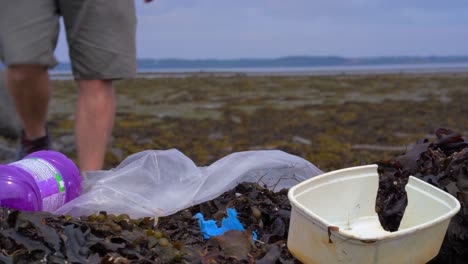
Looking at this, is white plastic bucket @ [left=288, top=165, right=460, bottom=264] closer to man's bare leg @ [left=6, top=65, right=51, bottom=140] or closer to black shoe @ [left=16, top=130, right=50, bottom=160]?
man's bare leg @ [left=6, top=65, right=51, bottom=140]

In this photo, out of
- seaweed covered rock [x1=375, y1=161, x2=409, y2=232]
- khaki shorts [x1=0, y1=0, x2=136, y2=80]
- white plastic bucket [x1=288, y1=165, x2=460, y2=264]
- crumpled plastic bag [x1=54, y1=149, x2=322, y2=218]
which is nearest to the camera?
white plastic bucket [x1=288, y1=165, x2=460, y2=264]

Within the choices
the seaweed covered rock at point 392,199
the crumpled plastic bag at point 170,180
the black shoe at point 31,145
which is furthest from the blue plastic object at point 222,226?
the black shoe at point 31,145

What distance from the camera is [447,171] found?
2.32 meters

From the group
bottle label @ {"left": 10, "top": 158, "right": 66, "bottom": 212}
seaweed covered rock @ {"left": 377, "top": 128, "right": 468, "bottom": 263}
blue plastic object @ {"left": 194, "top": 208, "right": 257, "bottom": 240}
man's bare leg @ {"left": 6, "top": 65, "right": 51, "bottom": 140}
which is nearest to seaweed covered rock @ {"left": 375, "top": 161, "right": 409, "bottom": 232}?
seaweed covered rock @ {"left": 377, "top": 128, "right": 468, "bottom": 263}

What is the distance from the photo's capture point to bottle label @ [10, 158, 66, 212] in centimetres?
235

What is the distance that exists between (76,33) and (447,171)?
1984 millimetres

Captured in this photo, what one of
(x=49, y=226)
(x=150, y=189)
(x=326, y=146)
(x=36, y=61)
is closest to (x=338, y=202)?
(x=150, y=189)

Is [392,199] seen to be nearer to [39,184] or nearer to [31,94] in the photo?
[39,184]

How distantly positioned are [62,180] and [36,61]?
85cm

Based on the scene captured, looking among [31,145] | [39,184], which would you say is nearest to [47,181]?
[39,184]

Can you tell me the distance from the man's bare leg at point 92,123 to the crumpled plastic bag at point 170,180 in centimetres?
27

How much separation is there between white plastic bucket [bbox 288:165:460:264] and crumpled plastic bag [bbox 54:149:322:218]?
45cm

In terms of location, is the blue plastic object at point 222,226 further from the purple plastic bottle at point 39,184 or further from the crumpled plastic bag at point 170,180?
the purple plastic bottle at point 39,184

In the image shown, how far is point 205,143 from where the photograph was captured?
7789 mm
